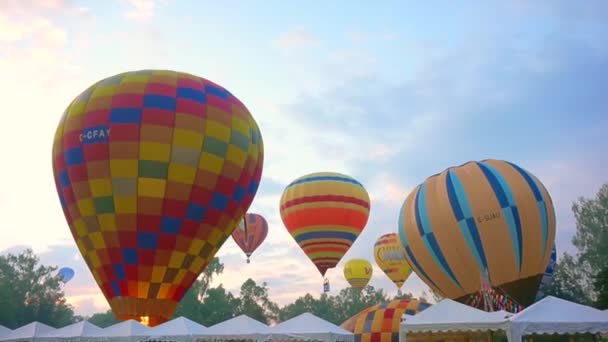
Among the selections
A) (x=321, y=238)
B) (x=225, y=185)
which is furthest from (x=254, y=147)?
(x=321, y=238)

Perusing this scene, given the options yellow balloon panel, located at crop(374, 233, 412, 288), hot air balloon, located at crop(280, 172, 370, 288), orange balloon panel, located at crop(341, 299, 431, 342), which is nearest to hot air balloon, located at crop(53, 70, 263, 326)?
orange balloon panel, located at crop(341, 299, 431, 342)

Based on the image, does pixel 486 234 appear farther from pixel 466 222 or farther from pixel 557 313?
pixel 557 313

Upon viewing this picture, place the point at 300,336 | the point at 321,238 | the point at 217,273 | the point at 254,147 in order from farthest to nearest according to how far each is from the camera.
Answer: the point at 217,273
the point at 321,238
the point at 254,147
the point at 300,336

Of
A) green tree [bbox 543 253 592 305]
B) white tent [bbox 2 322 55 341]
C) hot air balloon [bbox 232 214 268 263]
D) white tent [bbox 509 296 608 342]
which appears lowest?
white tent [bbox 2 322 55 341]

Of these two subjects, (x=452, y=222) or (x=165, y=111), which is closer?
(x=165, y=111)

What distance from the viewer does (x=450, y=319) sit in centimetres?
1576

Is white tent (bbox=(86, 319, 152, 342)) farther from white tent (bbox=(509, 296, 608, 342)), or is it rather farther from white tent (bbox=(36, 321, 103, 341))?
white tent (bbox=(509, 296, 608, 342))

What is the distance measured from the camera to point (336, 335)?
19.7 metres

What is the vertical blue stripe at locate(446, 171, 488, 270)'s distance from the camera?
21422 millimetres

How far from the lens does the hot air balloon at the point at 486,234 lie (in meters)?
21.1

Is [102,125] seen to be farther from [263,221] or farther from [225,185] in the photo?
[263,221]

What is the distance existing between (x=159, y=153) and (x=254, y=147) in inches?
174

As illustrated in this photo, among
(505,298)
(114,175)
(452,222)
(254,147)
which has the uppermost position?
(254,147)

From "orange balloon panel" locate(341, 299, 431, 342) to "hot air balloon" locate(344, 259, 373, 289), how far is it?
3033 centimetres
